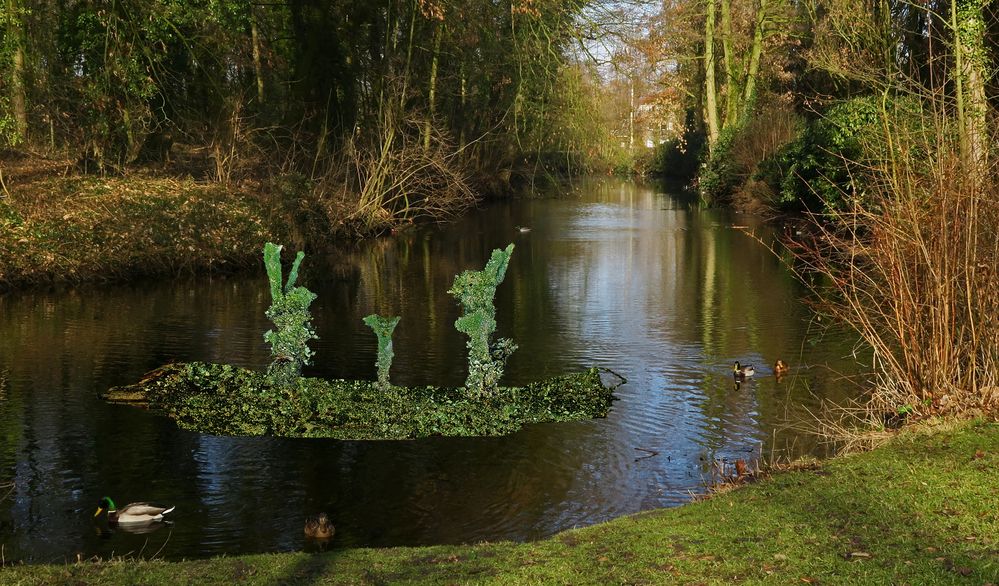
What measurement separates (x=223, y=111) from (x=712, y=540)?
25242mm

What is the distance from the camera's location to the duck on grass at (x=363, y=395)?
12.4m

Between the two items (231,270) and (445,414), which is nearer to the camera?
(445,414)

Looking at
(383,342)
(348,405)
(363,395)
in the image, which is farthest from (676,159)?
(348,405)

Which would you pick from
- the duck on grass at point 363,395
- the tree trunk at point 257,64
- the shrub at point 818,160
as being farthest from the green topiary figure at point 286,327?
the tree trunk at point 257,64

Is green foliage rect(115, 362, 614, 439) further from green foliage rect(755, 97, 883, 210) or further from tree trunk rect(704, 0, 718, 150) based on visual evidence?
tree trunk rect(704, 0, 718, 150)

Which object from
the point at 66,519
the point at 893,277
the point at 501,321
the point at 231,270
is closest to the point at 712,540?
the point at 893,277

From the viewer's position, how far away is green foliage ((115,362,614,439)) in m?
12.4

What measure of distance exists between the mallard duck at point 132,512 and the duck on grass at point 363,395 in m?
2.71

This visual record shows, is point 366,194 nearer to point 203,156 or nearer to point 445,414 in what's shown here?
point 203,156

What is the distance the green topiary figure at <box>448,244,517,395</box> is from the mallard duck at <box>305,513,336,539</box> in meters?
3.93

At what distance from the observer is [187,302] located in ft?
71.3

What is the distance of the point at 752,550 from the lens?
265 inches

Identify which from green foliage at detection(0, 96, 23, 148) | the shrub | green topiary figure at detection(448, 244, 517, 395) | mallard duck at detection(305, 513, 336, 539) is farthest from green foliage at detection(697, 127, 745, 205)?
mallard duck at detection(305, 513, 336, 539)

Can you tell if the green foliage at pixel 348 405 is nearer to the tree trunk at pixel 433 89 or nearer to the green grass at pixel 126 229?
the green grass at pixel 126 229
